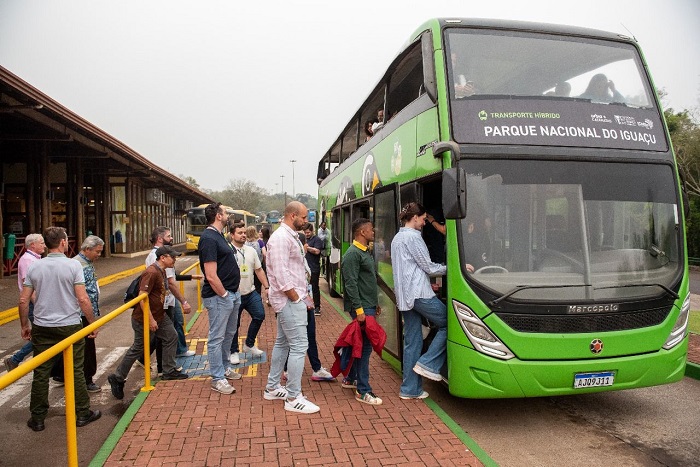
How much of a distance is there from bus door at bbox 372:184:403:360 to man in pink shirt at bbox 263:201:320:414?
54.4 inches

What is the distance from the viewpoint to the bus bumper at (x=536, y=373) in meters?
4.24

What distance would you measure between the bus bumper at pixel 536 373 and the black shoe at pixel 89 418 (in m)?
3.35

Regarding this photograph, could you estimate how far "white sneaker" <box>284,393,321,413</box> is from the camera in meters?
4.72

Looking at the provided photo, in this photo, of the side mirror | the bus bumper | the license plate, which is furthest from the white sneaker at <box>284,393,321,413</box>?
the license plate

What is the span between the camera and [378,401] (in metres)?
4.97

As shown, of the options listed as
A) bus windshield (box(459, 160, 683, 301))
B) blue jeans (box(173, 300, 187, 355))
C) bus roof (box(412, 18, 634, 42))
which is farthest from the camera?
blue jeans (box(173, 300, 187, 355))

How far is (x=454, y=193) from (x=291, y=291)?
5.48 ft

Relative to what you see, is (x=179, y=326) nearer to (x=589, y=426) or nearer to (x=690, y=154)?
(x=589, y=426)

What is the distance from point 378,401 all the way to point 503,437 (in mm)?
1189

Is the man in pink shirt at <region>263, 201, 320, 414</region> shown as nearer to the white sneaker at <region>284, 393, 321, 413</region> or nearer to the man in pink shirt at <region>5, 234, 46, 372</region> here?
the white sneaker at <region>284, 393, 321, 413</region>

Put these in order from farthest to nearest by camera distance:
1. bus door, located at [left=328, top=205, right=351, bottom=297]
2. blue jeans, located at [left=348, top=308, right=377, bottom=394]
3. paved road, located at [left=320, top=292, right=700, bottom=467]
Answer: bus door, located at [left=328, top=205, right=351, bottom=297] < blue jeans, located at [left=348, top=308, right=377, bottom=394] < paved road, located at [left=320, top=292, right=700, bottom=467]

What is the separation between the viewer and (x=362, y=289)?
5.09 meters

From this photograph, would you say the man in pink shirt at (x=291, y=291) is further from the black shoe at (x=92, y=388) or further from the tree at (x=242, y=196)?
the tree at (x=242, y=196)

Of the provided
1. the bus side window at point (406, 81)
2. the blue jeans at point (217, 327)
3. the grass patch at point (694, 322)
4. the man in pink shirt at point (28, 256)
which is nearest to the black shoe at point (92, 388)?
the man in pink shirt at point (28, 256)
